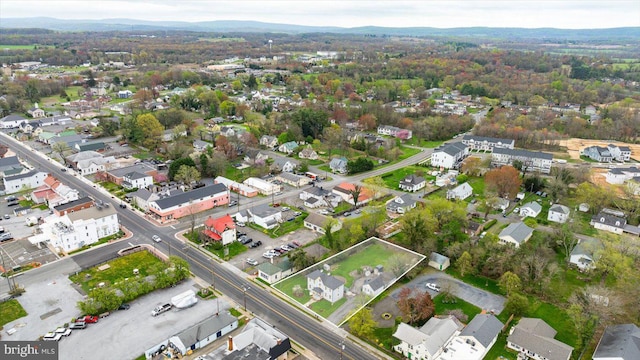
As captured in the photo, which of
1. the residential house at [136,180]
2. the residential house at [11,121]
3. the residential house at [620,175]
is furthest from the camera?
the residential house at [11,121]

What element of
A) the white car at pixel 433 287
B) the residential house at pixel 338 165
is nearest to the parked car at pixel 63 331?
the white car at pixel 433 287

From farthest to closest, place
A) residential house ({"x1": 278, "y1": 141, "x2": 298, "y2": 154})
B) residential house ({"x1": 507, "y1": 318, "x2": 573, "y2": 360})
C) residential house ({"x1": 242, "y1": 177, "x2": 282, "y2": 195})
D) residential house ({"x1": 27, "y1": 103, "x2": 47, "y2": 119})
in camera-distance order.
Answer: residential house ({"x1": 27, "y1": 103, "x2": 47, "y2": 119}), residential house ({"x1": 278, "y1": 141, "x2": 298, "y2": 154}), residential house ({"x1": 242, "y1": 177, "x2": 282, "y2": 195}), residential house ({"x1": 507, "y1": 318, "x2": 573, "y2": 360})

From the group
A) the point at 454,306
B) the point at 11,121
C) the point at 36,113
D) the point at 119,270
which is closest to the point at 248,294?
the point at 119,270

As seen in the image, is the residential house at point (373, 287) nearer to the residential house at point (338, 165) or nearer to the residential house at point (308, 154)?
the residential house at point (338, 165)

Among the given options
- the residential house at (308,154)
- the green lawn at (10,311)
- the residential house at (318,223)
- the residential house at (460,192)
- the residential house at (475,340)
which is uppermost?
the residential house at (308,154)

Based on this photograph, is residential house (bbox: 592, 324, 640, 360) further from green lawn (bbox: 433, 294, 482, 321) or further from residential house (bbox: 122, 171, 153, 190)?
residential house (bbox: 122, 171, 153, 190)

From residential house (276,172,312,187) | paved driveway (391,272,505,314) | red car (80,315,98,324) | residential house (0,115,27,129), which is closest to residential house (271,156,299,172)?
residential house (276,172,312,187)

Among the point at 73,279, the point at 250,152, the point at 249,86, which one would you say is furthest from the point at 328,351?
the point at 249,86
